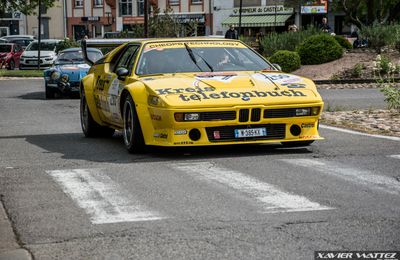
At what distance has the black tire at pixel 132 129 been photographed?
10.6 metres

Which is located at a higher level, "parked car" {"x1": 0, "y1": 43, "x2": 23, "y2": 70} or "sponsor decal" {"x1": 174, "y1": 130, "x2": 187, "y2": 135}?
"sponsor decal" {"x1": 174, "y1": 130, "x2": 187, "y2": 135}

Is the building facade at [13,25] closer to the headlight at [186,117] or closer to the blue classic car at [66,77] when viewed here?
the blue classic car at [66,77]

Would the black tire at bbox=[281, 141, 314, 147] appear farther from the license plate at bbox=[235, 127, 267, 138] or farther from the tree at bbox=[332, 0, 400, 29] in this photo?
the tree at bbox=[332, 0, 400, 29]

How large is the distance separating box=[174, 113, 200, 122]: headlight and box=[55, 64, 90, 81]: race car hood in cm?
1463

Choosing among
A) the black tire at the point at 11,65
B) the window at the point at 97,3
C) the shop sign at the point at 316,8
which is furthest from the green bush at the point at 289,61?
the window at the point at 97,3

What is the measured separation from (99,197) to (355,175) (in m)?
2.55

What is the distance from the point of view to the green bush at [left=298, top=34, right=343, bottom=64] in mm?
31686

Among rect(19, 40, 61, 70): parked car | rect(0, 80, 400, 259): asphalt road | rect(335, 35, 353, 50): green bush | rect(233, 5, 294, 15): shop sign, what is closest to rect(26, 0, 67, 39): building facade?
rect(233, 5, 294, 15): shop sign

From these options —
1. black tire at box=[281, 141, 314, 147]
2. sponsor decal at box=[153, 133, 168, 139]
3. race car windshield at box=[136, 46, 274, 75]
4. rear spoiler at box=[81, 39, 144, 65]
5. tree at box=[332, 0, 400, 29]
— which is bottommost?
black tire at box=[281, 141, 314, 147]

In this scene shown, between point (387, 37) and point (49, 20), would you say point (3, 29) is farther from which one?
point (387, 37)

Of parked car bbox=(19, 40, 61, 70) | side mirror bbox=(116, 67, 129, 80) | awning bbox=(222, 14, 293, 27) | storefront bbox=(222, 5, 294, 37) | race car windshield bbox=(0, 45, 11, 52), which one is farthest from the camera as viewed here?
storefront bbox=(222, 5, 294, 37)

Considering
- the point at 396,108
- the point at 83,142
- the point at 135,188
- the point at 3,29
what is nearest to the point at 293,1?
the point at 3,29

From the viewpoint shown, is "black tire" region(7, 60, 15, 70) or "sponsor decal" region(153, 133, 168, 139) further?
"black tire" region(7, 60, 15, 70)

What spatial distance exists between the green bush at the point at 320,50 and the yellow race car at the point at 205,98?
65.3 feet
